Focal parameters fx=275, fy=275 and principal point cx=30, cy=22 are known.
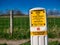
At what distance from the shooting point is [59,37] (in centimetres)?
1107

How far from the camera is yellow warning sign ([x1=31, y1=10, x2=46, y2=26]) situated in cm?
534

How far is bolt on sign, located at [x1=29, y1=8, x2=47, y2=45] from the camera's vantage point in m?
5.34

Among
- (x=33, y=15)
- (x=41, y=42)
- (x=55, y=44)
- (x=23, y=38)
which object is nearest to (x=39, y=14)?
(x=33, y=15)

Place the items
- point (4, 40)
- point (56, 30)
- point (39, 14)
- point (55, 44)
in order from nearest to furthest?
point (39, 14) < point (55, 44) < point (4, 40) < point (56, 30)

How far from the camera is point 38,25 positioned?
5.38 metres

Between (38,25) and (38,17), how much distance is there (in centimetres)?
→ 16

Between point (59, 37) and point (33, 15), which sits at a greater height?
point (33, 15)

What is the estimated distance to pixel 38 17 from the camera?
17.5 feet

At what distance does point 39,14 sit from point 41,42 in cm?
56

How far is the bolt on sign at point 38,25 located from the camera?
17.5 ft

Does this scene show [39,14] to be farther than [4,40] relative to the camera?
No

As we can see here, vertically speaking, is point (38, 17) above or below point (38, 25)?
above

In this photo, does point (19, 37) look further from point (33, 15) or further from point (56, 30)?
point (33, 15)

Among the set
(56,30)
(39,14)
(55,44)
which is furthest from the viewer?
(56,30)
